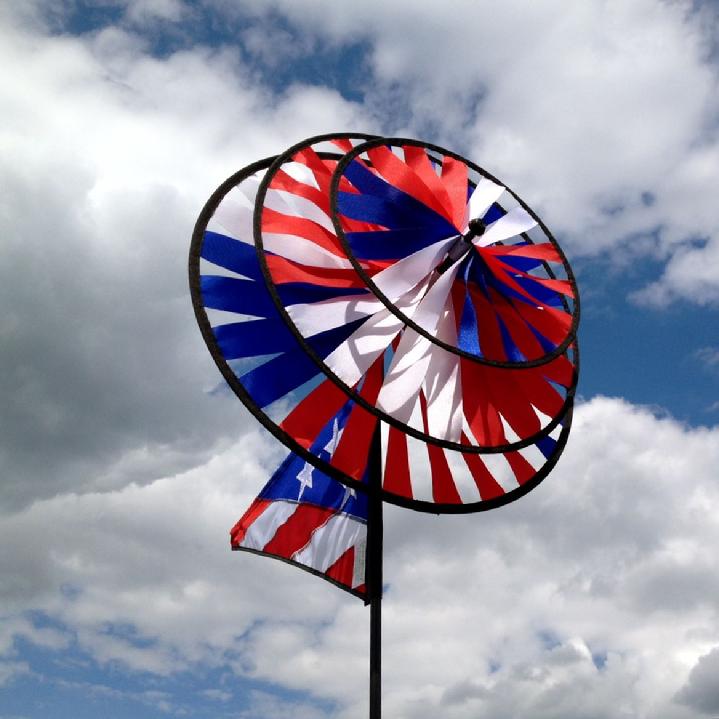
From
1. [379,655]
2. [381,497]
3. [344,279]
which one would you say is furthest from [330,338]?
[379,655]

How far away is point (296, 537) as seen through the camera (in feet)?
30.9

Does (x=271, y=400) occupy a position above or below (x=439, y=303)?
below

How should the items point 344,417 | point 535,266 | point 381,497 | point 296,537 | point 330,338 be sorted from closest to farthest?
1. point 381,497
2. point 330,338
3. point 344,417
4. point 296,537
5. point 535,266

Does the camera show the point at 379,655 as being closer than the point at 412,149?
Yes

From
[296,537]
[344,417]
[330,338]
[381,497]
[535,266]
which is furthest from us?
[535,266]

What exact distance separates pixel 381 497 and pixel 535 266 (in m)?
3.84

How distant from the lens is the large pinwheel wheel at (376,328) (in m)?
7.93

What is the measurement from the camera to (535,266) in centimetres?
1013

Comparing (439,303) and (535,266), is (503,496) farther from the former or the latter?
(535,266)

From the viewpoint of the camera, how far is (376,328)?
8680mm

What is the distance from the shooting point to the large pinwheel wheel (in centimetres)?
793

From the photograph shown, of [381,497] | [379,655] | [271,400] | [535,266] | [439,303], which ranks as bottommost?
[379,655]

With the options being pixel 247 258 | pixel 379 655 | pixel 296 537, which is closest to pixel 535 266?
pixel 247 258

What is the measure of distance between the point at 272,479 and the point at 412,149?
3.97m
